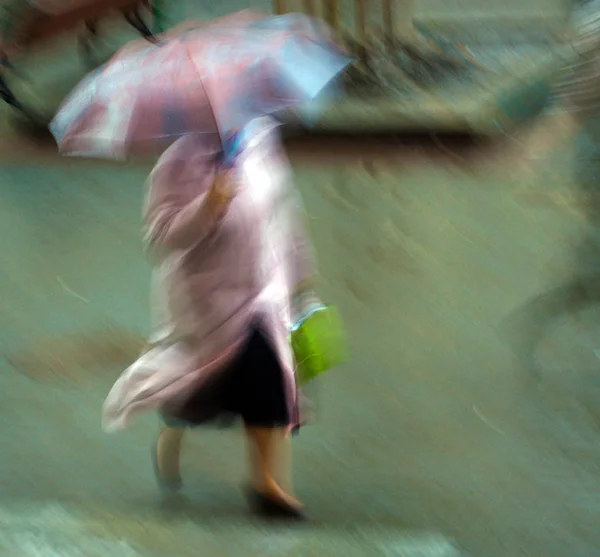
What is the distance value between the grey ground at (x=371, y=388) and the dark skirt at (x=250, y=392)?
0.32m

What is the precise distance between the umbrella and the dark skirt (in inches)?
25.3

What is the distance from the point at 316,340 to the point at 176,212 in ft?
1.74

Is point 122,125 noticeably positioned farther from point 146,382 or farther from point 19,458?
point 19,458

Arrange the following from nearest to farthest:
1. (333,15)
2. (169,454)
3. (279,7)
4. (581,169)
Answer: (169,454), (581,169), (279,7), (333,15)

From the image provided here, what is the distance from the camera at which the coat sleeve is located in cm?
250


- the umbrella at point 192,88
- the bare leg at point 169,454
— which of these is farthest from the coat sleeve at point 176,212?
the bare leg at point 169,454

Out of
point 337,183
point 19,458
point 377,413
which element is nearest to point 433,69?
point 337,183

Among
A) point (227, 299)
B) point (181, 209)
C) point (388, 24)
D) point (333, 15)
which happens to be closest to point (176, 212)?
point (181, 209)

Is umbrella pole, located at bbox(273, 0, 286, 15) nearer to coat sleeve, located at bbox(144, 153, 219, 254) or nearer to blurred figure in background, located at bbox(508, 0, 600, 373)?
blurred figure in background, located at bbox(508, 0, 600, 373)

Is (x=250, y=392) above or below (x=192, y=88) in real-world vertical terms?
below

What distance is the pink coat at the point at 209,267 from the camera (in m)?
2.53

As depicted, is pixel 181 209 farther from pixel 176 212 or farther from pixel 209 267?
pixel 209 267

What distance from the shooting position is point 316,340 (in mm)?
2666

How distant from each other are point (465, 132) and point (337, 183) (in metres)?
1.07
